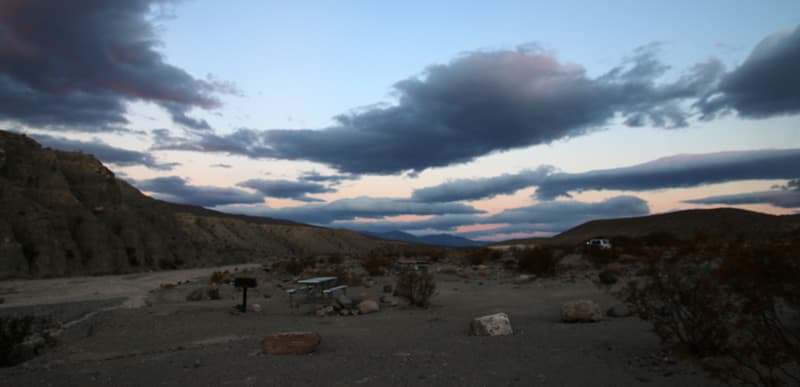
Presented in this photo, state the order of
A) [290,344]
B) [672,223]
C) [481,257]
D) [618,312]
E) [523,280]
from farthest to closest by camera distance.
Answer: [672,223]
[481,257]
[523,280]
[618,312]
[290,344]

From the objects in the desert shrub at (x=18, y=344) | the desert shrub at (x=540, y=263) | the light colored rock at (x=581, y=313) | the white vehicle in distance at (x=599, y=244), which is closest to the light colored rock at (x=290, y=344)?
the desert shrub at (x=18, y=344)

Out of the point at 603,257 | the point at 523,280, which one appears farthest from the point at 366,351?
the point at 603,257

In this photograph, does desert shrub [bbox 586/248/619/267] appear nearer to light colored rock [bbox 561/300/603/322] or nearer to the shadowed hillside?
light colored rock [bbox 561/300/603/322]

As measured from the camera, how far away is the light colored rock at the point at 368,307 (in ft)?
40.7

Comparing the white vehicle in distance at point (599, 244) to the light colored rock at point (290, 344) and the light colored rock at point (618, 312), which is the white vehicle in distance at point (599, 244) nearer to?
the light colored rock at point (618, 312)

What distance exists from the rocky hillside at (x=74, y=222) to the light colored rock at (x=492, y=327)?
103 ft

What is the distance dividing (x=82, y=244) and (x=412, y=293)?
32888mm

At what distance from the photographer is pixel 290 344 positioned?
7.58 metres

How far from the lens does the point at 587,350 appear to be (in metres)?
6.91

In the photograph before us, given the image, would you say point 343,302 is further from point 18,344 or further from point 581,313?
point 18,344

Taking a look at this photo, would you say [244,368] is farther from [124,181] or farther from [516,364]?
[124,181]

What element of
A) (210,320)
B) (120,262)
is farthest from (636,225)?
(210,320)

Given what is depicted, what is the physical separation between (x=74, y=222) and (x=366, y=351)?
38168 millimetres

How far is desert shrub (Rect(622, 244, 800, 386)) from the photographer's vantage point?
427cm
